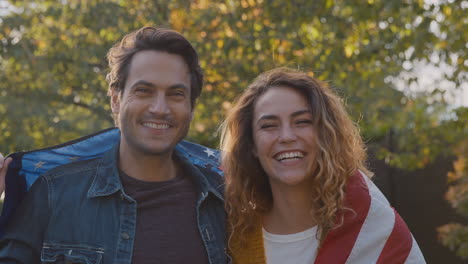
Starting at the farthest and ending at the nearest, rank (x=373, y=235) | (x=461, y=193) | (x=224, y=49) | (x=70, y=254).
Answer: (x=224, y=49) < (x=461, y=193) < (x=373, y=235) < (x=70, y=254)

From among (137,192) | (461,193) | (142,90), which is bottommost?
(461,193)

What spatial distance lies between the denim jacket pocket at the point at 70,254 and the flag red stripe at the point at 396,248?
4.38 ft

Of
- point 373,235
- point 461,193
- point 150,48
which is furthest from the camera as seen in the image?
point 461,193

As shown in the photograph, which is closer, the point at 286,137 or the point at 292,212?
the point at 286,137

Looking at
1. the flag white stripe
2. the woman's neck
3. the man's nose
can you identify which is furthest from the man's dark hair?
the flag white stripe

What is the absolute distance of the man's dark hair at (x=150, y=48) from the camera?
291 centimetres

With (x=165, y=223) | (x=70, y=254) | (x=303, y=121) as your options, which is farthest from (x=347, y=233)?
(x=70, y=254)

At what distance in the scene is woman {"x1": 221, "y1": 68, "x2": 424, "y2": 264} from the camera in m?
2.71

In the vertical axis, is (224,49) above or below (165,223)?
above

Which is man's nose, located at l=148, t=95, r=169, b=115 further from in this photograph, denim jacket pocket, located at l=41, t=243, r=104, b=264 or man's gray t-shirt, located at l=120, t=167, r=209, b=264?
denim jacket pocket, located at l=41, t=243, r=104, b=264

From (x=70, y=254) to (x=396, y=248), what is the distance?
60.0 inches

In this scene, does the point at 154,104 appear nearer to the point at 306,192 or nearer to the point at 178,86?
the point at 178,86

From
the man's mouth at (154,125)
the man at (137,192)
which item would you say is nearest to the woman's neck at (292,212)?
the man at (137,192)

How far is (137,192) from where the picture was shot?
281cm
